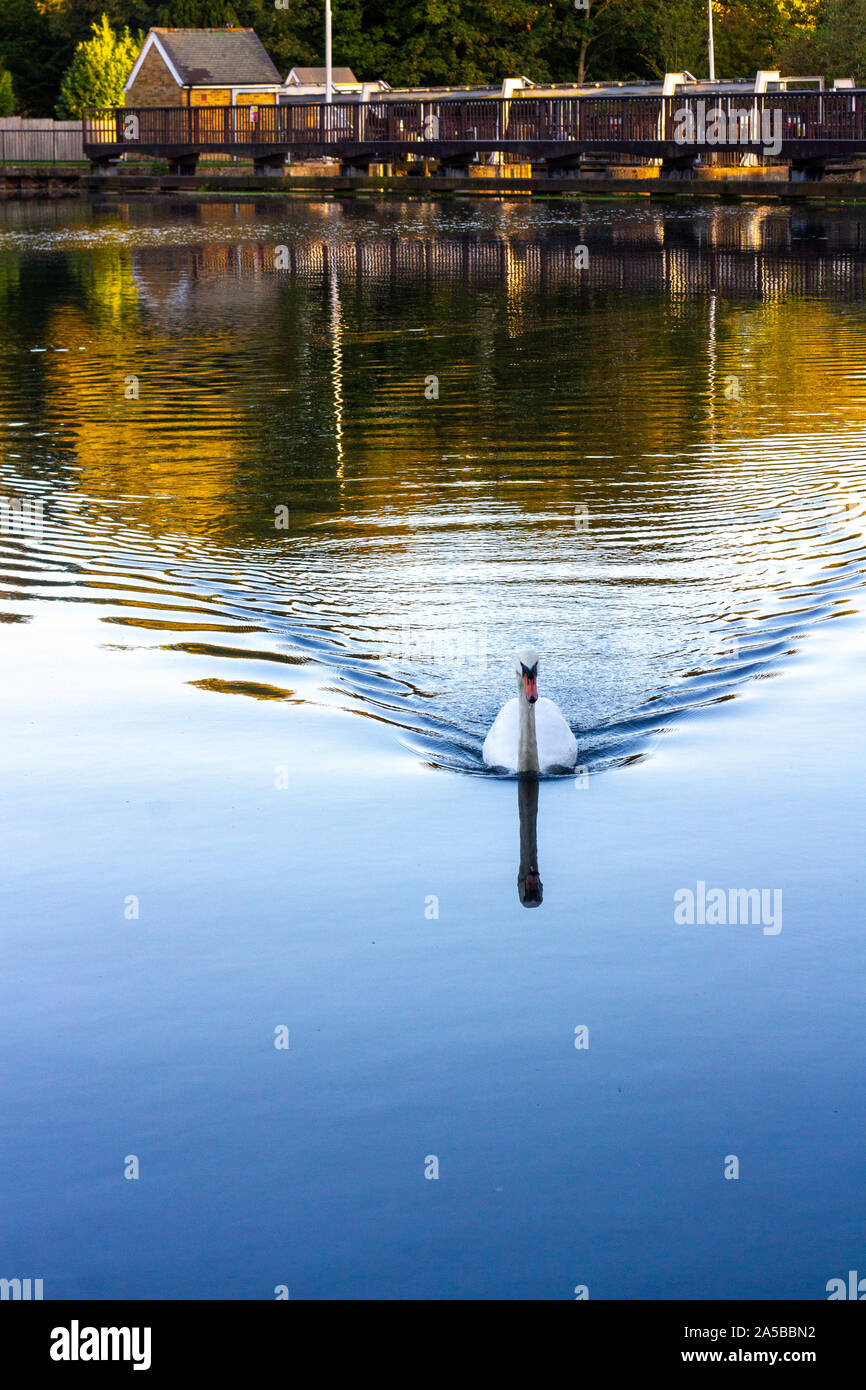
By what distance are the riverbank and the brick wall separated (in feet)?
30.7

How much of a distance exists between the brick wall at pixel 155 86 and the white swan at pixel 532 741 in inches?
3415

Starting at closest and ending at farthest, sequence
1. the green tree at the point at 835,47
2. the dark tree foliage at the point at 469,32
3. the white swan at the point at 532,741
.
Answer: the white swan at the point at 532,741, the green tree at the point at 835,47, the dark tree foliage at the point at 469,32

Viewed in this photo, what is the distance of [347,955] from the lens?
8148 millimetres

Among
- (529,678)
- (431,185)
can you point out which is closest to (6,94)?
(431,185)

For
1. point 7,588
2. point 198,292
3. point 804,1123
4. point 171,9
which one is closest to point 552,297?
point 198,292

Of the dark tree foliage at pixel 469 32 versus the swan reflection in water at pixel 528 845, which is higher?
the dark tree foliage at pixel 469 32

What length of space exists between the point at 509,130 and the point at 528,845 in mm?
56598

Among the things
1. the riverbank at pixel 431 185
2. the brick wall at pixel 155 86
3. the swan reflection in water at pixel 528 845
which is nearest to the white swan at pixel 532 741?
the swan reflection in water at pixel 528 845

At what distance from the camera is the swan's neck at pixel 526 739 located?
31.3 feet

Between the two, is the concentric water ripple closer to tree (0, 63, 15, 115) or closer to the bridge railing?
the bridge railing

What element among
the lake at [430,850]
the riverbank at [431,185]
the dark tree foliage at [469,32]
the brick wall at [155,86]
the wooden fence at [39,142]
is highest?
the dark tree foliage at [469,32]

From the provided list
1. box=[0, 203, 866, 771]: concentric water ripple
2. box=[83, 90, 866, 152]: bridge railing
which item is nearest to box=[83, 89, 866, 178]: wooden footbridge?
box=[83, 90, 866, 152]: bridge railing

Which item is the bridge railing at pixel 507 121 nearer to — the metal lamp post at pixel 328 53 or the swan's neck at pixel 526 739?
the metal lamp post at pixel 328 53
